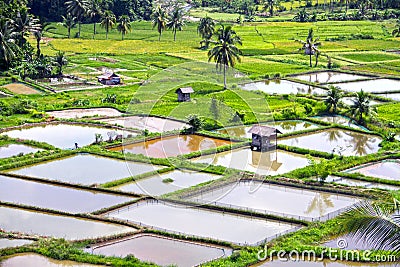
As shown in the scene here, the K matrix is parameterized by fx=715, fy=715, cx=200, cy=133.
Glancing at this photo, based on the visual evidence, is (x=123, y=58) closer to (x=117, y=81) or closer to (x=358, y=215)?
(x=117, y=81)

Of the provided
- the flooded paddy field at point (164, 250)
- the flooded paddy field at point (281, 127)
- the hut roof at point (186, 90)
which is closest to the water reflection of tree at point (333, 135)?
the flooded paddy field at point (281, 127)

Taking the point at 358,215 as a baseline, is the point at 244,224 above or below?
below

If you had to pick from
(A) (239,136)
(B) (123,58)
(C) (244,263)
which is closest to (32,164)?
(A) (239,136)

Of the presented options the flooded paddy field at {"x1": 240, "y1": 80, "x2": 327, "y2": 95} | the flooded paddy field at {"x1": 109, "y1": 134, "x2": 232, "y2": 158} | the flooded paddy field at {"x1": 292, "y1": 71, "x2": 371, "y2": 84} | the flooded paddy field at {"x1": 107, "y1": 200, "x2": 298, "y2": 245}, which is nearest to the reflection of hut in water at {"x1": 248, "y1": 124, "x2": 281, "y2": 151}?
the flooded paddy field at {"x1": 109, "y1": 134, "x2": 232, "y2": 158}

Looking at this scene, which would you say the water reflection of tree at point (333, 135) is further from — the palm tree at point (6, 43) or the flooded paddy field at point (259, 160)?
the palm tree at point (6, 43)

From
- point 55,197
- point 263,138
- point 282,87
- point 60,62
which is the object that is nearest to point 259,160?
point 263,138

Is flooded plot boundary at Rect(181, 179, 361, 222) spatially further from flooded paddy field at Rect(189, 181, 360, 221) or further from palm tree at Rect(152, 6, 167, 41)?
palm tree at Rect(152, 6, 167, 41)

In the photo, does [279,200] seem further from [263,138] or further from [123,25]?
[123,25]
